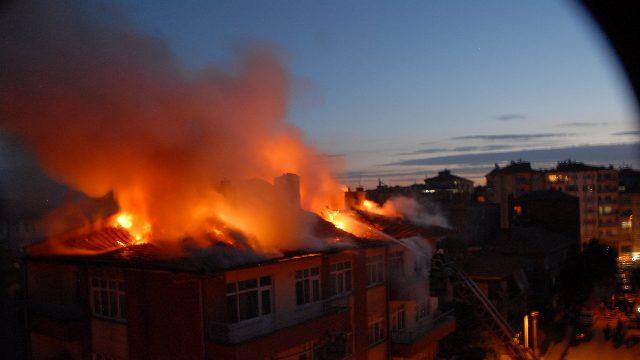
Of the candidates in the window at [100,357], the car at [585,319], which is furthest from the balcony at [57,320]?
the car at [585,319]

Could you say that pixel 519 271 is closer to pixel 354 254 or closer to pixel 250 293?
pixel 354 254

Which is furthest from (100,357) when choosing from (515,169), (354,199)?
(515,169)

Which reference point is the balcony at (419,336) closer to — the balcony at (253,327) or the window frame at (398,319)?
the window frame at (398,319)

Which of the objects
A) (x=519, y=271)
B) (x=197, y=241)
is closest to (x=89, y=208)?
(x=197, y=241)

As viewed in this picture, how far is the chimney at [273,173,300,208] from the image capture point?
17.1 m

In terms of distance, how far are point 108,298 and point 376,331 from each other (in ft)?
28.4

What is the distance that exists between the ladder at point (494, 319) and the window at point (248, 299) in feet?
28.4

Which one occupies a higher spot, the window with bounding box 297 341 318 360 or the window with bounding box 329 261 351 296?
the window with bounding box 329 261 351 296

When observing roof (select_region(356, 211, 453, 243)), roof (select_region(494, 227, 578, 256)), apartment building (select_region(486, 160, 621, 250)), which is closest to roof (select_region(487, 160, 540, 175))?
apartment building (select_region(486, 160, 621, 250))

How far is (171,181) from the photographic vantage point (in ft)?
50.7

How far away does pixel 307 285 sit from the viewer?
45.8 ft

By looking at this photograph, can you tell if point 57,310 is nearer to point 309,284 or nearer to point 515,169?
point 309,284

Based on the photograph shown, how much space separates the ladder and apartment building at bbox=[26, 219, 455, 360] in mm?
2253

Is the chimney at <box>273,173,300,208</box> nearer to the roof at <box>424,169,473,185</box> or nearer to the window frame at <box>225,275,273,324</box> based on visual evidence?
the window frame at <box>225,275,273,324</box>
